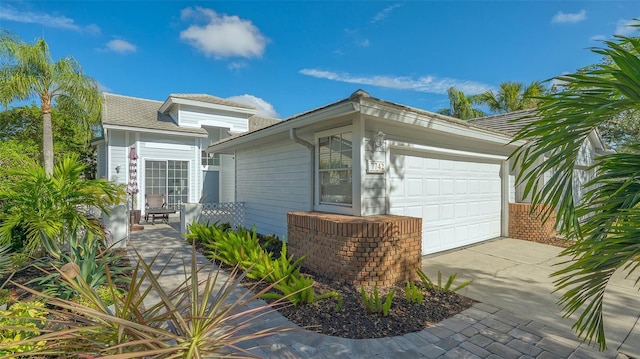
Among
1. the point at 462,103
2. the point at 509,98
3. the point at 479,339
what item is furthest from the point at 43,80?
the point at 509,98

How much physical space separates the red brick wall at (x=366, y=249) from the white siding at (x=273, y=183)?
1.52 m

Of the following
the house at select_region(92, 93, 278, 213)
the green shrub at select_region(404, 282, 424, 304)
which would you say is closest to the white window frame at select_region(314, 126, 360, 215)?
the green shrub at select_region(404, 282, 424, 304)

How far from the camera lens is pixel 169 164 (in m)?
13.3

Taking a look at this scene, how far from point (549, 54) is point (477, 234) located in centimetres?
497

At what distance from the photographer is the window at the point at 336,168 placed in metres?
5.58

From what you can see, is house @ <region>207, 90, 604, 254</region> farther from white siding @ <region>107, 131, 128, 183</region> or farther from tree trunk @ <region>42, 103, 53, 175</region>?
tree trunk @ <region>42, 103, 53, 175</region>

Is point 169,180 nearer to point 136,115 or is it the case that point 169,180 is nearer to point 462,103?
point 136,115

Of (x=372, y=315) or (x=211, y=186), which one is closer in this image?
(x=372, y=315)

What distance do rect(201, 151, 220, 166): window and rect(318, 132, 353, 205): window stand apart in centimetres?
1026

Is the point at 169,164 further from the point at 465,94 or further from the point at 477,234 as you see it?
the point at 465,94

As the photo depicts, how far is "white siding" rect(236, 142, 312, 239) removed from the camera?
22.5 feet

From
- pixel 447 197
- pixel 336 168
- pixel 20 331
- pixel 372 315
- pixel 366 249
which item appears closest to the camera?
pixel 20 331

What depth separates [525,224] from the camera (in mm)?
8266

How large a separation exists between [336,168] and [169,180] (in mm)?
10415
